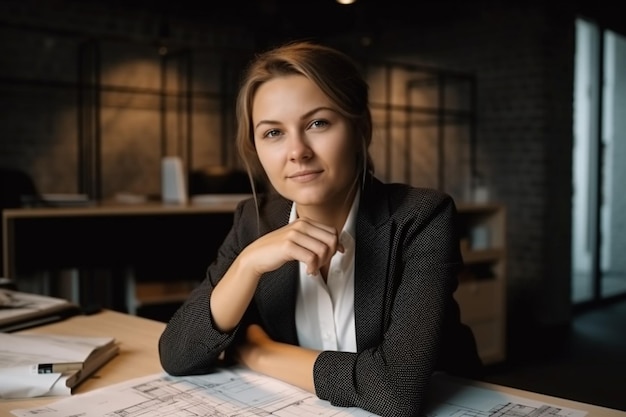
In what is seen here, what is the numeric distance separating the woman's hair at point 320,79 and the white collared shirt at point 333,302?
0.56ft

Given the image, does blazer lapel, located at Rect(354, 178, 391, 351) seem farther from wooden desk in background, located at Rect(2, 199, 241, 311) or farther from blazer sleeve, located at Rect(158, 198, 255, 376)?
wooden desk in background, located at Rect(2, 199, 241, 311)

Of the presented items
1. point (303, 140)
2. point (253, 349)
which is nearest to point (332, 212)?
point (303, 140)

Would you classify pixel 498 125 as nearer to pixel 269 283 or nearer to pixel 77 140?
pixel 77 140

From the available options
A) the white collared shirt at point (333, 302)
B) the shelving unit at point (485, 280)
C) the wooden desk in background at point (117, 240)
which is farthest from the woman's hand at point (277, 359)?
the shelving unit at point (485, 280)

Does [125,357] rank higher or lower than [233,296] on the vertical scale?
lower

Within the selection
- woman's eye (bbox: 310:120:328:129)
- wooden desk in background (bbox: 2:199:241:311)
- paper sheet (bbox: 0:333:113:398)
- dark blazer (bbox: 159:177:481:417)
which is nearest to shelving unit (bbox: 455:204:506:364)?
wooden desk in background (bbox: 2:199:241:311)

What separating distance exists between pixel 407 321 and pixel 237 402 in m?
0.32

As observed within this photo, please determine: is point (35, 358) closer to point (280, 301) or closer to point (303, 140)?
point (280, 301)

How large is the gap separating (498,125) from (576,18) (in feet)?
3.58

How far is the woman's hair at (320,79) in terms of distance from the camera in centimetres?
118

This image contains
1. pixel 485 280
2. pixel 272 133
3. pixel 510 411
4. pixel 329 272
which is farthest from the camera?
pixel 485 280

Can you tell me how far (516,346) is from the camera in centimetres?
446

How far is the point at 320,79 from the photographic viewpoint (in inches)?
46.1

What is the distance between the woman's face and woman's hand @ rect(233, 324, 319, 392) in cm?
28
